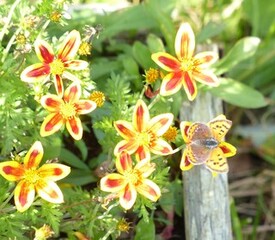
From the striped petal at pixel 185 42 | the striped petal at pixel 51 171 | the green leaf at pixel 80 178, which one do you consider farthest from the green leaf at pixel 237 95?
the striped petal at pixel 51 171

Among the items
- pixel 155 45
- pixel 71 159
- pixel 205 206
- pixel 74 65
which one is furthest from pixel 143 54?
pixel 74 65

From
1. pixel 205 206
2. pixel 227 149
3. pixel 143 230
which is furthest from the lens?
pixel 205 206

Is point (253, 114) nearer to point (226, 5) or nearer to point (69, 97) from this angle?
point (226, 5)

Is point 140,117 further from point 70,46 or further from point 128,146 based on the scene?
point 70,46

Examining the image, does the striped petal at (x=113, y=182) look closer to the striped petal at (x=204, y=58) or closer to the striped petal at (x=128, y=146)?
the striped petal at (x=128, y=146)

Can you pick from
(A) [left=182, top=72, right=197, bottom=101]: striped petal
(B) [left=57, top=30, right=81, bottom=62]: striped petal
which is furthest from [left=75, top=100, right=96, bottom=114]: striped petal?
(A) [left=182, top=72, right=197, bottom=101]: striped petal

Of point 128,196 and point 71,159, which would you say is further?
point 71,159
